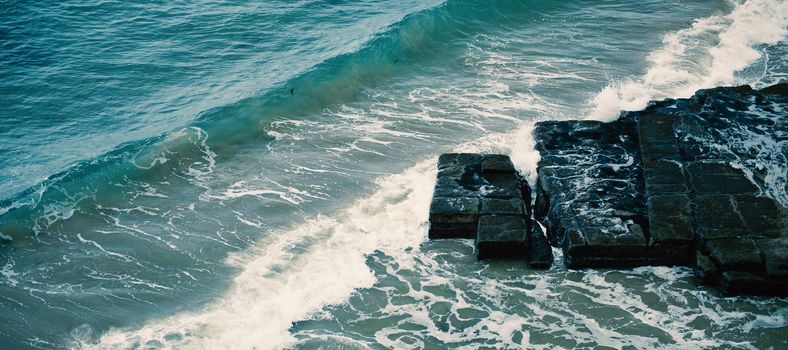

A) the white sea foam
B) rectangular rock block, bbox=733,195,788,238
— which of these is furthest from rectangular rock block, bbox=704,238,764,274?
the white sea foam

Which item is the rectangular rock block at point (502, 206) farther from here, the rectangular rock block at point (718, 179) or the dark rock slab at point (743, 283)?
the dark rock slab at point (743, 283)

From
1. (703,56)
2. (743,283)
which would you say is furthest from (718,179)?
(703,56)

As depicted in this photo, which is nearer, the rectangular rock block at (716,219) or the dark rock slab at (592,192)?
the rectangular rock block at (716,219)

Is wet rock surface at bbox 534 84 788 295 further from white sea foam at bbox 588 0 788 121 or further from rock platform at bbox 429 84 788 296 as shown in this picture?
white sea foam at bbox 588 0 788 121

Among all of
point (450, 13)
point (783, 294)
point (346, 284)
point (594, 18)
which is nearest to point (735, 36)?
point (594, 18)

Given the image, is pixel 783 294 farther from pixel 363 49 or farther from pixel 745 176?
pixel 363 49

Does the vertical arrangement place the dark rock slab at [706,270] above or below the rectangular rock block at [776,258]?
below

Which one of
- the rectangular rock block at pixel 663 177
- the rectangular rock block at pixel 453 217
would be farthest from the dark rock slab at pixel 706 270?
the rectangular rock block at pixel 453 217
